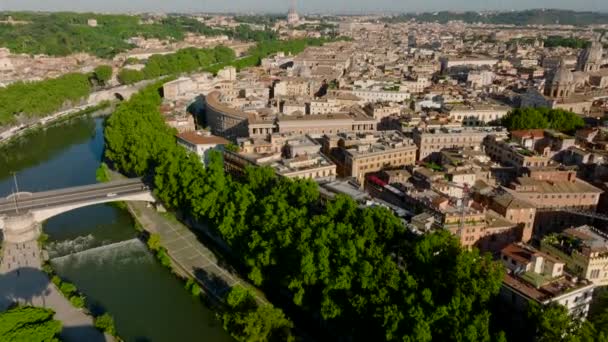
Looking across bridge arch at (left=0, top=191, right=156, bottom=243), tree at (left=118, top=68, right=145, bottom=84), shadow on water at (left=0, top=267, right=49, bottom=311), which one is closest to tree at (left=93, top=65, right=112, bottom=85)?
tree at (left=118, top=68, right=145, bottom=84)

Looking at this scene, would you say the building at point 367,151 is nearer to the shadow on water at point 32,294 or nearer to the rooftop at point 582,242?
the rooftop at point 582,242

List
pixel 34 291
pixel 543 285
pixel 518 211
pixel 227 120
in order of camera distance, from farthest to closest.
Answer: pixel 227 120
pixel 518 211
pixel 34 291
pixel 543 285

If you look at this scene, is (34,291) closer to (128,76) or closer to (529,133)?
(529,133)

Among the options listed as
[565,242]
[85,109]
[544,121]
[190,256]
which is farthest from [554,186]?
[85,109]

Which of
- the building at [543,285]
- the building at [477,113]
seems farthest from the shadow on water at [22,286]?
the building at [477,113]

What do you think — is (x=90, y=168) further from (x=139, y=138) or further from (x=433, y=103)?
(x=433, y=103)

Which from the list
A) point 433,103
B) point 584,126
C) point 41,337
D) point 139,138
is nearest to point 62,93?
point 139,138
